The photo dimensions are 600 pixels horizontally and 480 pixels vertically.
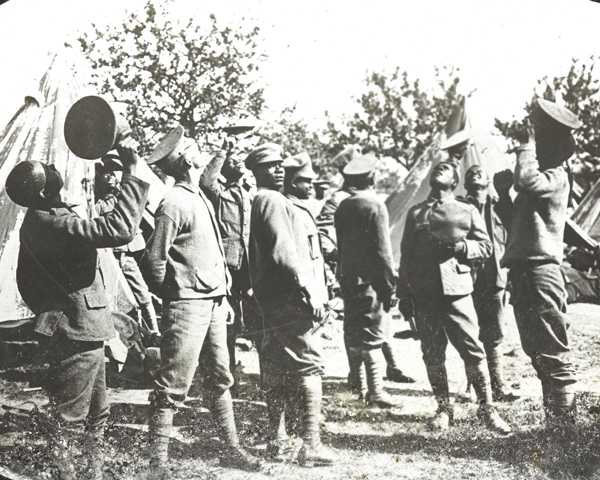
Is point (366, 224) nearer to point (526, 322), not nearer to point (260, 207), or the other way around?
point (260, 207)

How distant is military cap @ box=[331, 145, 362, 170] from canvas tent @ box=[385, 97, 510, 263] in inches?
23.0

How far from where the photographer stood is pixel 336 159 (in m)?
4.43

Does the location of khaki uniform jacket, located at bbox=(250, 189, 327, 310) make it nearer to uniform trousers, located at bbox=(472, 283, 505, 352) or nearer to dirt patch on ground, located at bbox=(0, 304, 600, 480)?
dirt patch on ground, located at bbox=(0, 304, 600, 480)

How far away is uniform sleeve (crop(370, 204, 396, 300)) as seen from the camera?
13.7ft

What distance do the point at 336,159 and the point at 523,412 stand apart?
2.16 metres

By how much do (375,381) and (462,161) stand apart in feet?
5.47

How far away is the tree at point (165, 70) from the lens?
4102 mm

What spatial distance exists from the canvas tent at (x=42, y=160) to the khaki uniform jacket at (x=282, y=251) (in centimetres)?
70

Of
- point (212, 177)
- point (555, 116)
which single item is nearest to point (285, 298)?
point (212, 177)

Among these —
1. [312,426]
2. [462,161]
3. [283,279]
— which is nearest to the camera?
[283,279]

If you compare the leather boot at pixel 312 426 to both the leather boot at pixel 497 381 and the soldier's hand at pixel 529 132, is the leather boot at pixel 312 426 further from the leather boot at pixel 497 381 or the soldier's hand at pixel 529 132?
the soldier's hand at pixel 529 132

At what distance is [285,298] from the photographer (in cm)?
381

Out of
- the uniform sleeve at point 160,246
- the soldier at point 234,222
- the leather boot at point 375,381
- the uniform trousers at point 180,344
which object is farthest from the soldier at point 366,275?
the uniform sleeve at point 160,246

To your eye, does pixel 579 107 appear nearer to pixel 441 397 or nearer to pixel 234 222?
pixel 441 397
